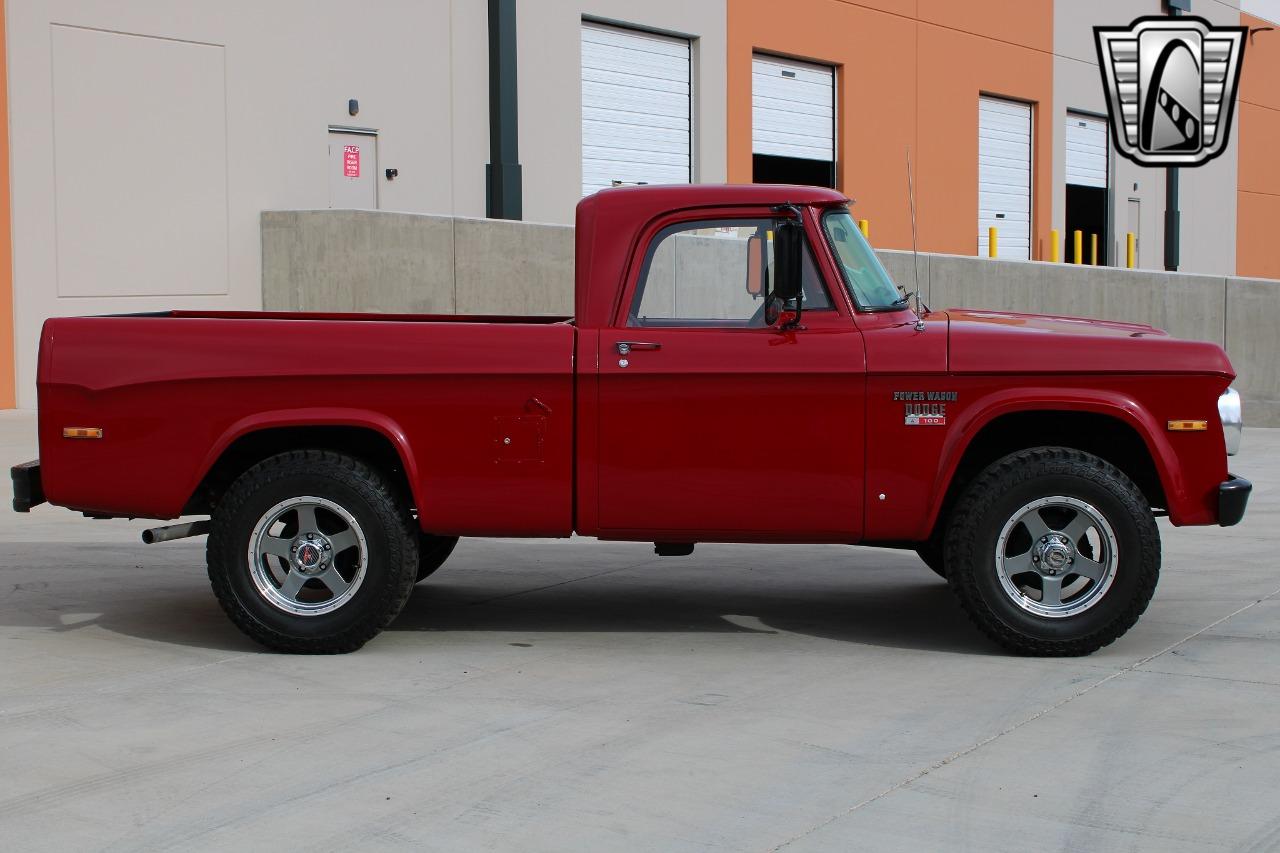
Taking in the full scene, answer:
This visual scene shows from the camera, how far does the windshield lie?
677cm

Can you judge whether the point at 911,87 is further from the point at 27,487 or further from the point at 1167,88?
the point at 27,487

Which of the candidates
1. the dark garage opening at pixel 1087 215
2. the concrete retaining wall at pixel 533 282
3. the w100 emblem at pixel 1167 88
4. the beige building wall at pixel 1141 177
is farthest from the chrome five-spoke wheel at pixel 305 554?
the dark garage opening at pixel 1087 215

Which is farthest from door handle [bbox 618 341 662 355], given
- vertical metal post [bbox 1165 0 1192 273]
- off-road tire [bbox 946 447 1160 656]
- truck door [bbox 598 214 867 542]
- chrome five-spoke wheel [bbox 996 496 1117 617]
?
vertical metal post [bbox 1165 0 1192 273]

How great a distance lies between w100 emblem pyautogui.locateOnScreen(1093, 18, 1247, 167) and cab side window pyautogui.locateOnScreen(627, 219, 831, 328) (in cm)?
2647

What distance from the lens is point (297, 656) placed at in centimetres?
675

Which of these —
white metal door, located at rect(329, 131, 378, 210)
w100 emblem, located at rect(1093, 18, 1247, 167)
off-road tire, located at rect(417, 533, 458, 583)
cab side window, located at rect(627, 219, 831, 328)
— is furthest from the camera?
w100 emblem, located at rect(1093, 18, 1247, 167)

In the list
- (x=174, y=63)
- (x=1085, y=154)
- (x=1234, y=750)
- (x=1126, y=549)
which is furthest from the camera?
(x=1085, y=154)

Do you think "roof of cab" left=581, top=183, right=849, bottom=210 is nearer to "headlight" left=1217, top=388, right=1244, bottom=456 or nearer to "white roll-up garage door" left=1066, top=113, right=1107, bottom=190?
"headlight" left=1217, top=388, right=1244, bottom=456

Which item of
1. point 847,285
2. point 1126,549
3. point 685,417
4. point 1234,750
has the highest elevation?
point 847,285

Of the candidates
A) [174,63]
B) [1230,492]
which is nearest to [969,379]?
[1230,492]

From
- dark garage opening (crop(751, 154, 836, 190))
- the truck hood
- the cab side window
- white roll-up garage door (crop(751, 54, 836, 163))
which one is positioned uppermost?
white roll-up garage door (crop(751, 54, 836, 163))

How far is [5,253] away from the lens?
1673 cm

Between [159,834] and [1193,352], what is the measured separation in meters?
4.44

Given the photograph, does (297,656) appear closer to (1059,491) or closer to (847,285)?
(847,285)
